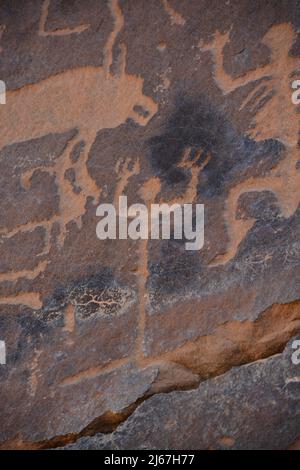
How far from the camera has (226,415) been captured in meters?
1.55

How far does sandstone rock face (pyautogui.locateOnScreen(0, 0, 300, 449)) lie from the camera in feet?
4.83

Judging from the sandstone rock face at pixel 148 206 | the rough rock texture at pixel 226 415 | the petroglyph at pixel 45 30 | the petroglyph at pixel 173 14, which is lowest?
the rough rock texture at pixel 226 415

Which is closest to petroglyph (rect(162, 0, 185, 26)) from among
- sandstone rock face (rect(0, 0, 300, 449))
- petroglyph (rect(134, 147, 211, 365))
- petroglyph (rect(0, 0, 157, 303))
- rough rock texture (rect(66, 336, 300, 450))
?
sandstone rock face (rect(0, 0, 300, 449))

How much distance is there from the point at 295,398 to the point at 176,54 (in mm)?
914

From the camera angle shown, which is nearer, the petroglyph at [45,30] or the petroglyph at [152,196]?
the petroglyph at [45,30]

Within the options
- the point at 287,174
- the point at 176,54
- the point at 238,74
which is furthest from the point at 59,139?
the point at 287,174

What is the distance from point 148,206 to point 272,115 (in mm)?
394

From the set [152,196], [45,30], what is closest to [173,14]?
[45,30]

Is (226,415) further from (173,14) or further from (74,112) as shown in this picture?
(173,14)

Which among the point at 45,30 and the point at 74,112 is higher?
the point at 45,30

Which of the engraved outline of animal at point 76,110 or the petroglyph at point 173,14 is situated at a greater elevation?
the petroglyph at point 173,14

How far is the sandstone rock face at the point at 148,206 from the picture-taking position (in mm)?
1473

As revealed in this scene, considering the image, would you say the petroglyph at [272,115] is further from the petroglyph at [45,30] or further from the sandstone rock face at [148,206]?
the petroglyph at [45,30]

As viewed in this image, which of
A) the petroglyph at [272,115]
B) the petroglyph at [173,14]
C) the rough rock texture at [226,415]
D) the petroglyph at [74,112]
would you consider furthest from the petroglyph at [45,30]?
the rough rock texture at [226,415]
